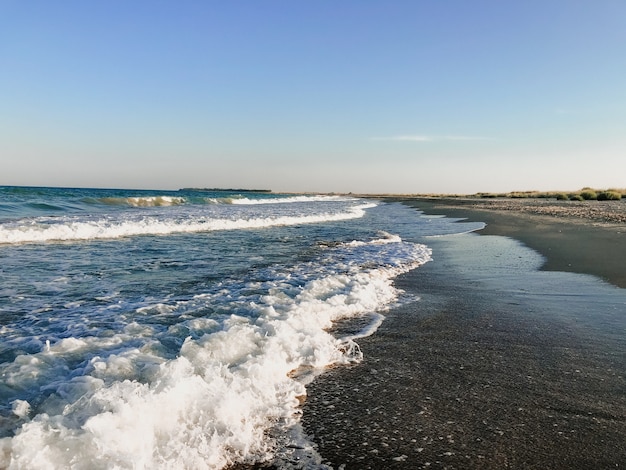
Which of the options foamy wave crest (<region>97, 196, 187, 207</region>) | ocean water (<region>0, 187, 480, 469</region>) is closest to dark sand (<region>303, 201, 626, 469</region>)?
ocean water (<region>0, 187, 480, 469</region>)

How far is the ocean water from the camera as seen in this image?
2.67 m

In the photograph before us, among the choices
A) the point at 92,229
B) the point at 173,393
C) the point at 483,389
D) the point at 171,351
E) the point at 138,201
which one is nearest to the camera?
the point at 173,393

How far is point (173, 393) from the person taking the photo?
10.3 ft

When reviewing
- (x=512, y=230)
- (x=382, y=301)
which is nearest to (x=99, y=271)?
(x=382, y=301)

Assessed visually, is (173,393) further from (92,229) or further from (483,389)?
(92,229)

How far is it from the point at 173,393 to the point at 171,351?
3.81 feet

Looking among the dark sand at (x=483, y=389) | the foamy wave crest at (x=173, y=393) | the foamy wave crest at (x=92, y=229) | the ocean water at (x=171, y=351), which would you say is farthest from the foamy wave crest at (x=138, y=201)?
the dark sand at (x=483, y=389)

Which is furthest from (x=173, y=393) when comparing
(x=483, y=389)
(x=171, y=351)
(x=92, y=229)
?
(x=92, y=229)

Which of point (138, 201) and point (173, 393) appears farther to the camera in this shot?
point (138, 201)

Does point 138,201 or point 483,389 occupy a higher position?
point 138,201

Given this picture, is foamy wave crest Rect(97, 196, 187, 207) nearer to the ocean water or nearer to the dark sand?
the ocean water

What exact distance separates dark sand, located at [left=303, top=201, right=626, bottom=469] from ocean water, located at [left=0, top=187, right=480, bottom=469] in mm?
313

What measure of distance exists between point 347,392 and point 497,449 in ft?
3.99

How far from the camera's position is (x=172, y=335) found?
4.74 m
